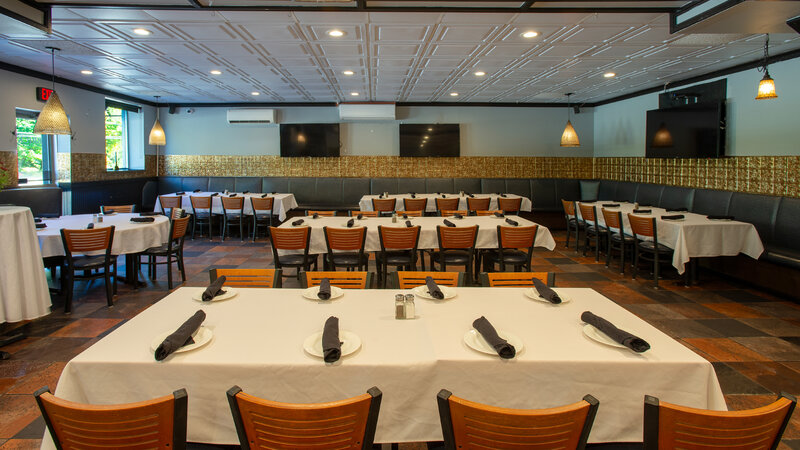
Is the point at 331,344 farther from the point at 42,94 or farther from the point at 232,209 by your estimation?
the point at 42,94

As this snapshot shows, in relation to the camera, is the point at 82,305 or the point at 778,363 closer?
the point at 778,363

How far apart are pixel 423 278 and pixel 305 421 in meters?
1.74

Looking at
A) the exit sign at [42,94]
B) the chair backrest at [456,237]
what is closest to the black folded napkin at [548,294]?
the chair backrest at [456,237]

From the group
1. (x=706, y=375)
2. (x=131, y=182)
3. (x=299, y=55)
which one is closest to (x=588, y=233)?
(x=299, y=55)

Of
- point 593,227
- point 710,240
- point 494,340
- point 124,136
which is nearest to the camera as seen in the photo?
point 494,340

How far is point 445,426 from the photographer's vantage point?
141 centimetres

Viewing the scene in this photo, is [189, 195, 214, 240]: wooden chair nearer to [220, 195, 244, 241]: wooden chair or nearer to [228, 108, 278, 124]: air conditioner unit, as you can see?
[220, 195, 244, 241]: wooden chair

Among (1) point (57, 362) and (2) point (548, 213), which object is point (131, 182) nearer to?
(1) point (57, 362)

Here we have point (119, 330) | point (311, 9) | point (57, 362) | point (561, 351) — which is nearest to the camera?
point (561, 351)

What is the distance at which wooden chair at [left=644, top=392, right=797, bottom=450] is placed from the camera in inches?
51.7

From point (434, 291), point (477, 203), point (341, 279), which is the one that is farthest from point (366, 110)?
point (434, 291)

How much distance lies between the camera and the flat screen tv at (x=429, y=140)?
11.2 meters

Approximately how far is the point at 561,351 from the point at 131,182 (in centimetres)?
1085

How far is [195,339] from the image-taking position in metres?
1.89
